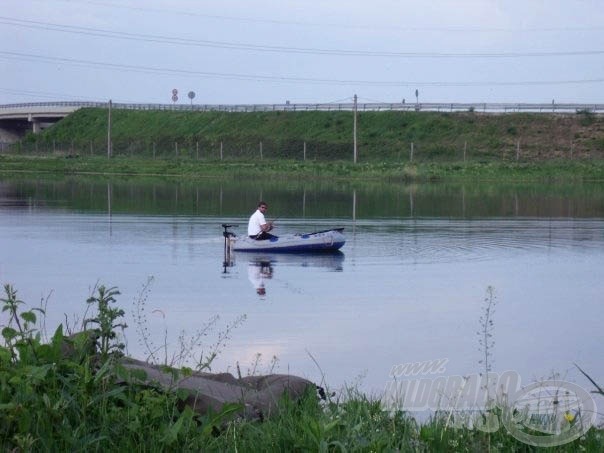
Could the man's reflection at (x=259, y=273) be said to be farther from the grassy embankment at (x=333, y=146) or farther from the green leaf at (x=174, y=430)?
the grassy embankment at (x=333, y=146)

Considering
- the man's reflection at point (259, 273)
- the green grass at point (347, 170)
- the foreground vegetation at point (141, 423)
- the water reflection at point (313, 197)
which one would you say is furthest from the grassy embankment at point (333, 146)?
the foreground vegetation at point (141, 423)

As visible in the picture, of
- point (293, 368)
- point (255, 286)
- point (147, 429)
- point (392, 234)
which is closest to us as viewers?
point (147, 429)

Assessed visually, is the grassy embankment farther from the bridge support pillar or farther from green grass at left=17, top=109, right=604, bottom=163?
the bridge support pillar

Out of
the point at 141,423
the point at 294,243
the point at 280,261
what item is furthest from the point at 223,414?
the point at 294,243

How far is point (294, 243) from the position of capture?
28594mm

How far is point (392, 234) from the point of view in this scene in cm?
3369

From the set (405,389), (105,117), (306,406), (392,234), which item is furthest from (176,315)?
(105,117)

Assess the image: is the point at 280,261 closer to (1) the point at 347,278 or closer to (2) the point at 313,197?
(1) the point at 347,278

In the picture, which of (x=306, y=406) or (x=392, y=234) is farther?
(x=392, y=234)

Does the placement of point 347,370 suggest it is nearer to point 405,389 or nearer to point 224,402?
point 405,389

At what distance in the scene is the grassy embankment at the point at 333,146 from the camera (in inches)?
2859

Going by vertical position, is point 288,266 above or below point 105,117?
below

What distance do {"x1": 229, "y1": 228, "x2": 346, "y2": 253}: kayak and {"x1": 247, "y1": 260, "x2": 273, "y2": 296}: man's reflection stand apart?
1318mm

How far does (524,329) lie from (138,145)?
271 feet
